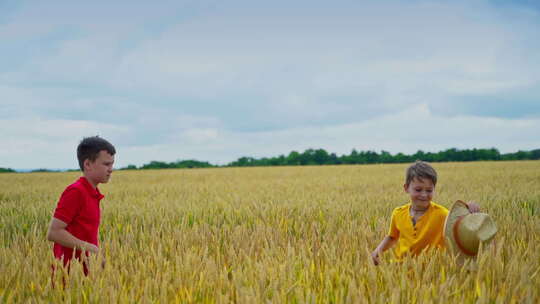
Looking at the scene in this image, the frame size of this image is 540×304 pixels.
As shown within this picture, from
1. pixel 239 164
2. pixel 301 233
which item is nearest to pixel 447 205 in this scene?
pixel 301 233

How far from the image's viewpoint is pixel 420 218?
2904 mm

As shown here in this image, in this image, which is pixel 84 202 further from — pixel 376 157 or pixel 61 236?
pixel 376 157

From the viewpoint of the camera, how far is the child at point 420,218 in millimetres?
2820

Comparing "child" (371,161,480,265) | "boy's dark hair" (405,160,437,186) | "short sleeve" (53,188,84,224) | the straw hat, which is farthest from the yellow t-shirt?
"short sleeve" (53,188,84,224)

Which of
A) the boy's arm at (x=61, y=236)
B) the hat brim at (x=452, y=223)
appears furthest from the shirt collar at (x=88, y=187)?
the hat brim at (x=452, y=223)

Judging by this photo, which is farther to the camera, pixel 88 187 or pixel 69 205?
pixel 88 187

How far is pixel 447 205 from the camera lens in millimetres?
5770

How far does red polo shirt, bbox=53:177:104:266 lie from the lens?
2619mm

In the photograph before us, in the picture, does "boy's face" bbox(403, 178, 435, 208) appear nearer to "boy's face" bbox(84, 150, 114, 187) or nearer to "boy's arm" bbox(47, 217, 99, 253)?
"boy's face" bbox(84, 150, 114, 187)

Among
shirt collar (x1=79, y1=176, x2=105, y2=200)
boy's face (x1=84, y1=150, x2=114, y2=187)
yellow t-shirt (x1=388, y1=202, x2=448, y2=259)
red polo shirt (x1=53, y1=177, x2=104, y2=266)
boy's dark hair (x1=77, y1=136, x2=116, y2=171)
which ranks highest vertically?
boy's dark hair (x1=77, y1=136, x2=116, y2=171)

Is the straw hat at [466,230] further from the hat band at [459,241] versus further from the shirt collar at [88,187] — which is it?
the shirt collar at [88,187]

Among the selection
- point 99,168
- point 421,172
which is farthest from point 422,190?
point 99,168

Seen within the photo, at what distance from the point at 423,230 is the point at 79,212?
255 cm

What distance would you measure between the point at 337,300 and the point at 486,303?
0.70 meters
